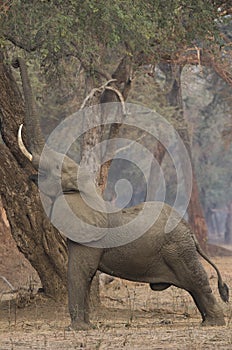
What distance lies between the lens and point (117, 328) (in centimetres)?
1020

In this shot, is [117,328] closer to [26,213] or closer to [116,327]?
[116,327]

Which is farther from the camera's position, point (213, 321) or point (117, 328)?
point (213, 321)

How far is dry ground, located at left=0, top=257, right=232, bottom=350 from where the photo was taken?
8.48 metres

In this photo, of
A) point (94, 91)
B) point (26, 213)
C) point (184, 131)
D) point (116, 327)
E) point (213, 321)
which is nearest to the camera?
point (116, 327)

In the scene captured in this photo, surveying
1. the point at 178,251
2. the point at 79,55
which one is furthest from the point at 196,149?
the point at 178,251

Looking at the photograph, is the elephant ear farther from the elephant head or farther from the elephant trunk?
the elephant trunk

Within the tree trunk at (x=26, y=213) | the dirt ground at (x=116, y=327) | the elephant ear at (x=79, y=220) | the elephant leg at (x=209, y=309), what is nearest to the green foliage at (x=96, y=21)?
the tree trunk at (x=26, y=213)

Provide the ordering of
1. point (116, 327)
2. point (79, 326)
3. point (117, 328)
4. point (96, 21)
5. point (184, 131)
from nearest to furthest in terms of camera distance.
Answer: point (79, 326)
point (117, 328)
point (116, 327)
point (96, 21)
point (184, 131)

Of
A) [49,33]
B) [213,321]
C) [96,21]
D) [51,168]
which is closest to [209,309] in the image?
[213,321]

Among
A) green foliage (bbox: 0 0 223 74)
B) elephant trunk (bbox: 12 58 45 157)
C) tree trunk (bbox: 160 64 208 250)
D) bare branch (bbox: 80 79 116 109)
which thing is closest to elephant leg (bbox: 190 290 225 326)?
elephant trunk (bbox: 12 58 45 157)

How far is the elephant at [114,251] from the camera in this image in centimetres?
1008

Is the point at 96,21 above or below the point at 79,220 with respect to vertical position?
above

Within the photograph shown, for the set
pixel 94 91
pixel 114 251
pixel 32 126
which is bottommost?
pixel 114 251

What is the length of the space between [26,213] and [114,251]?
3096 millimetres
